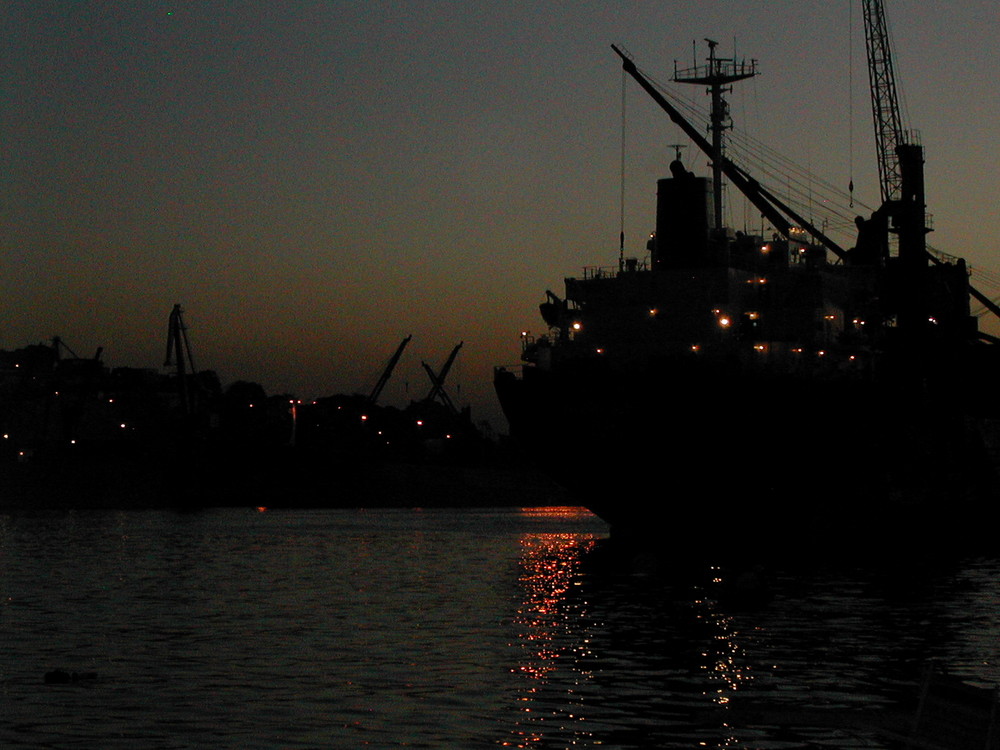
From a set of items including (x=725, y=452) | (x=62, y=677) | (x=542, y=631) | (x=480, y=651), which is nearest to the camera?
(x=62, y=677)

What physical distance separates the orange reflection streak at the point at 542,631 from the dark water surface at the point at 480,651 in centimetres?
12

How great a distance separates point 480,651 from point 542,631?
16.9ft

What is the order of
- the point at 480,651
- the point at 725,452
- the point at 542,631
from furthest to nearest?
the point at 725,452, the point at 542,631, the point at 480,651

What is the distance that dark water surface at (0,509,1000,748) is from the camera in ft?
84.2

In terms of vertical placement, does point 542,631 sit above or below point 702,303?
below

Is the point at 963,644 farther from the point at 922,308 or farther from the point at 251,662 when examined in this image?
the point at 922,308

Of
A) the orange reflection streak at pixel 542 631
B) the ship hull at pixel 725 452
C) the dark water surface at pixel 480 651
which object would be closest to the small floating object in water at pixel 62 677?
the dark water surface at pixel 480 651

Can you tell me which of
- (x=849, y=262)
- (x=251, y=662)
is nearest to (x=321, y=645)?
(x=251, y=662)

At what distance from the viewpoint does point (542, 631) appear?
4175cm

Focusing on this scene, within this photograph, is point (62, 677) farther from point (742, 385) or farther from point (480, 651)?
point (742, 385)

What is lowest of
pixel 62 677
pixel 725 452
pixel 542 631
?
pixel 542 631

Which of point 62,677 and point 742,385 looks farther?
point 742,385

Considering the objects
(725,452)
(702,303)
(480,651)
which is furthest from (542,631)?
(702,303)

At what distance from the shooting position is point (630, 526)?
7200 centimetres
